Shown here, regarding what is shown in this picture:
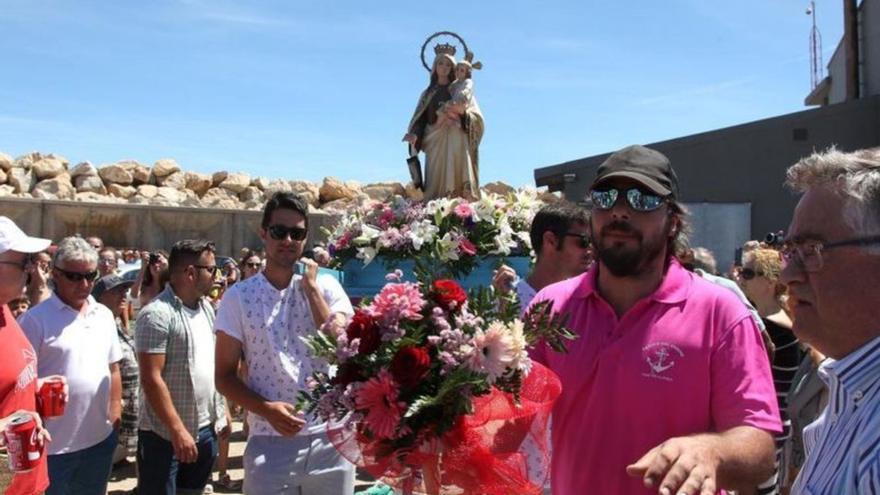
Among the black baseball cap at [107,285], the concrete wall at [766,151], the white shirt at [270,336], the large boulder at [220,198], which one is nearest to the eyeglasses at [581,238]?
the white shirt at [270,336]

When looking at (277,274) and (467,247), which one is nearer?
(277,274)

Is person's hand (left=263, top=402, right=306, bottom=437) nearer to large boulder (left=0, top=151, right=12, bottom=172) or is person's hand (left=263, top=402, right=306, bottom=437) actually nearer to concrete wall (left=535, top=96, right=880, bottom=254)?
concrete wall (left=535, top=96, right=880, bottom=254)

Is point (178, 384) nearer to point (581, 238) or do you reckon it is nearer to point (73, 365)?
point (73, 365)

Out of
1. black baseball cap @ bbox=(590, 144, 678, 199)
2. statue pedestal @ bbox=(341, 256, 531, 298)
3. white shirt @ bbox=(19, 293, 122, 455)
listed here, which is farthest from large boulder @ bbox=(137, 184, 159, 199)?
black baseball cap @ bbox=(590, 144, 678, 199)

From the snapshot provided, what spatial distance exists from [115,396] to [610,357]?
3.53m

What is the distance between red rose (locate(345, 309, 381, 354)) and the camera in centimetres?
206

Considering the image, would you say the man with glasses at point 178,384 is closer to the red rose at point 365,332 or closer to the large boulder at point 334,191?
the red rose at point 365,332

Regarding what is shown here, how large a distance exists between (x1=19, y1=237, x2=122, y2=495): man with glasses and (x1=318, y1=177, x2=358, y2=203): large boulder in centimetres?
2338

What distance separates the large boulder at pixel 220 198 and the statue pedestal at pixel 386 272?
20353mm

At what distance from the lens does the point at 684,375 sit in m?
2.26

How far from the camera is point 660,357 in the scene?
90.6 inches

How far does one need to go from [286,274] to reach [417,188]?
486 centimetres

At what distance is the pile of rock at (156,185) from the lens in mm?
26172

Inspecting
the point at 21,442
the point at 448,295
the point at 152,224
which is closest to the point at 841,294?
the point at 448,295
